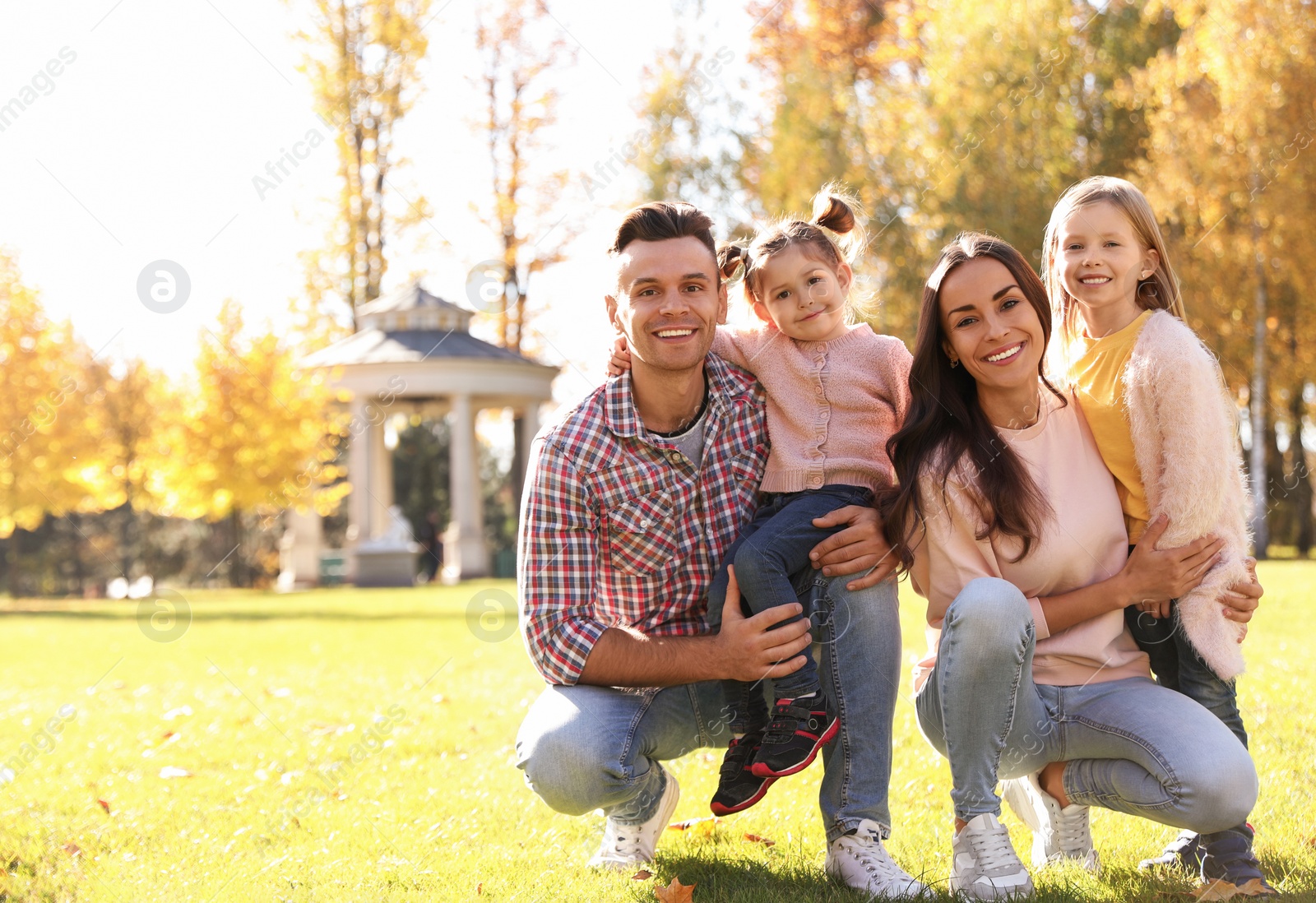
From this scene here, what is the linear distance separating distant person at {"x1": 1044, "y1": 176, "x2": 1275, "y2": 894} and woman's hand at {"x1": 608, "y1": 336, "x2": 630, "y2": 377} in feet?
4.43

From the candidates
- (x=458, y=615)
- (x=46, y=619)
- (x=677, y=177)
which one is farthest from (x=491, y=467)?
(x=458, y=615)

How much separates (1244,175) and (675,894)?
16005 millimetres

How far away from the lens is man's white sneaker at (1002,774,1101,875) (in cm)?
309

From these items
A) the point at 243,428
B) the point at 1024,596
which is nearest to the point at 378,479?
the point at 243,428

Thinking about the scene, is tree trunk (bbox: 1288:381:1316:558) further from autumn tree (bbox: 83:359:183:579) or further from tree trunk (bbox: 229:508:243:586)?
tree trunk (bbox: 229:508:243:586)

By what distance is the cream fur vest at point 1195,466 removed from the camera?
2922 millimetres

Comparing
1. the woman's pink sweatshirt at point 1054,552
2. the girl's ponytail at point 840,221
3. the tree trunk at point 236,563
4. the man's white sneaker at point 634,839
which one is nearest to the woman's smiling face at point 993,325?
the woman's pink sweatshirt at point 1054,552

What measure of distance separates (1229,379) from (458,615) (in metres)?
12.6

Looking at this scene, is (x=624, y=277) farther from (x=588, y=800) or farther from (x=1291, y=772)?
(x=1291, y=772)

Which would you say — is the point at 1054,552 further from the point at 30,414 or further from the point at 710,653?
the point at 30,414

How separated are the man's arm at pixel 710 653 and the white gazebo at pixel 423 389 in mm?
17395

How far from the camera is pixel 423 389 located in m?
21.0

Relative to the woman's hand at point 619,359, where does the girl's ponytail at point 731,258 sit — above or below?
above

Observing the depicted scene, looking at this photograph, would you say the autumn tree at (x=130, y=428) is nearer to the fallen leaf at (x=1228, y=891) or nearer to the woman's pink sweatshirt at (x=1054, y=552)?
the woman's pink sweatshirt at (x=1054, y=552)
